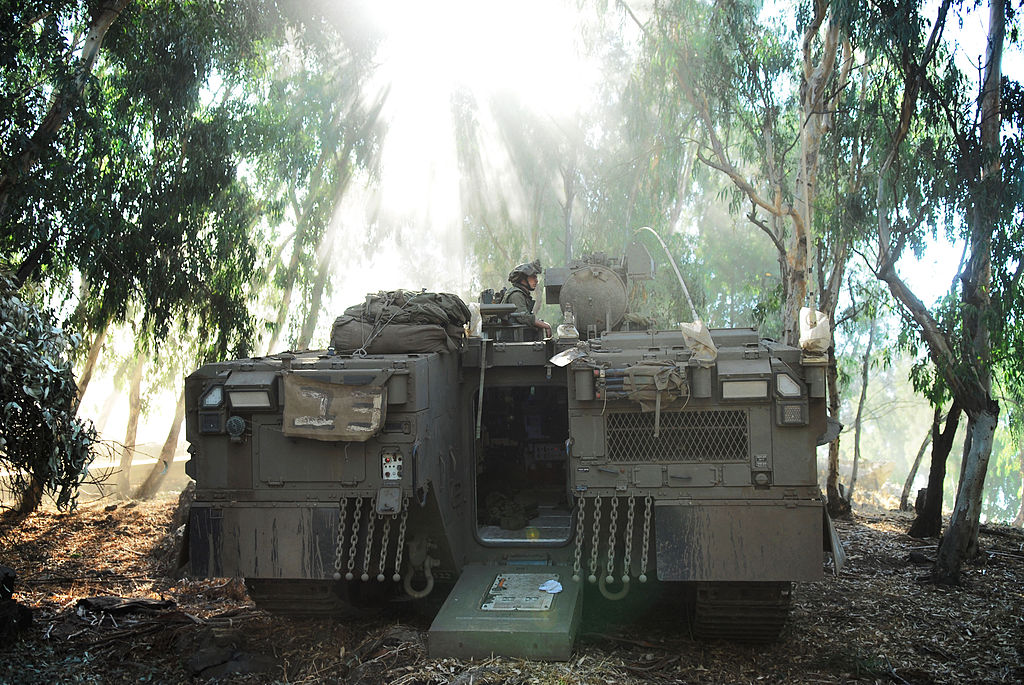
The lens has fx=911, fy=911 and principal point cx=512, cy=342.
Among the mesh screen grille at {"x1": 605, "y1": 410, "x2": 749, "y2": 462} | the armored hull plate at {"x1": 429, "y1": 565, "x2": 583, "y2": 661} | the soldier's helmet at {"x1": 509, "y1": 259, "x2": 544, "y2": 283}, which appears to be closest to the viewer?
the armored hull plate at {"x1": 429, "y1": 565, "x2": 583, "y2": 661}

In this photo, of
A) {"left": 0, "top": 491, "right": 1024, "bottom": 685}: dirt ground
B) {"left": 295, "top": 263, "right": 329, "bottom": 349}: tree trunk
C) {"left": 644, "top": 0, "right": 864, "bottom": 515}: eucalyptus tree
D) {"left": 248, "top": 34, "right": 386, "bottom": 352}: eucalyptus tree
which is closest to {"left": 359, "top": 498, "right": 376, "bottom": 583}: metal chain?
{"left": 0, "top": 491, "right": 1024, "bottom": 685}: dirt ground

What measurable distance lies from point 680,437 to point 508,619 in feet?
5.11

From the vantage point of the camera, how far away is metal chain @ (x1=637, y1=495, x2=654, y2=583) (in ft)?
18.8

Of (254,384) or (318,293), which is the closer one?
(254,384)

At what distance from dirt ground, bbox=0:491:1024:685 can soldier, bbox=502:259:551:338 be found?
2.44 m

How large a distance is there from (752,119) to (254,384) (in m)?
10.8

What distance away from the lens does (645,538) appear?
5.87 meters

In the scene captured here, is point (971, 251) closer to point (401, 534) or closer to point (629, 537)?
point (629, 537)

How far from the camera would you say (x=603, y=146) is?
20.7 m

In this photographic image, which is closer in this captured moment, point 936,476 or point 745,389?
point 745,389

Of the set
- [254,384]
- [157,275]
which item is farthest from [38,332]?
[157,275]

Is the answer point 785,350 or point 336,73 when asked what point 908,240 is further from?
point 336,73

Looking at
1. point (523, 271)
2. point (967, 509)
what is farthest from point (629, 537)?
point (967, 509)

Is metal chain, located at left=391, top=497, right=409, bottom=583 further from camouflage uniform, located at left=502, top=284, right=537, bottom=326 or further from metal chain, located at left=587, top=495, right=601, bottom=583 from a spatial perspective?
camouflage uniform, located at left=502, top=284, right=537, bottom=326
